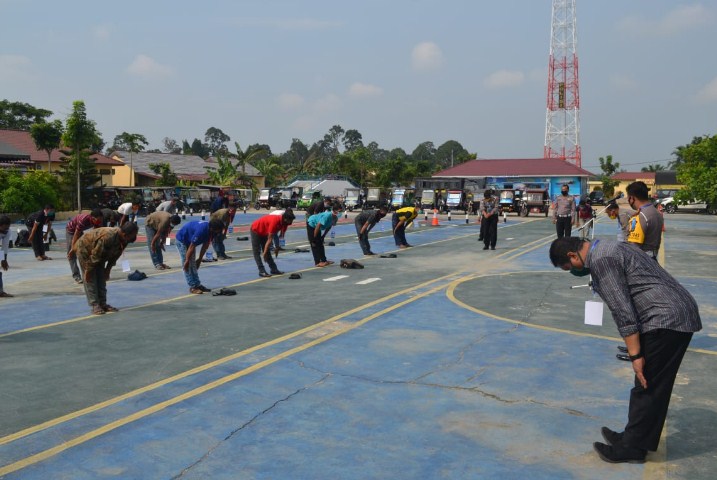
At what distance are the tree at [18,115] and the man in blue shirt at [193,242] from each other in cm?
8206

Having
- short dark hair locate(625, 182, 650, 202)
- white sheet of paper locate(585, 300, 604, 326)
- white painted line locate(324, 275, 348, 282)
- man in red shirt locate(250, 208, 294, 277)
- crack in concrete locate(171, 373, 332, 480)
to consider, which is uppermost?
short dark hair locate(625, 182, 650, 202)

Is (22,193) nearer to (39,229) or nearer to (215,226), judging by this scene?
(39,229)

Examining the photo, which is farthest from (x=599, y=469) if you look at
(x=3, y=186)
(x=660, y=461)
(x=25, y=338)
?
(x=3, y=186)

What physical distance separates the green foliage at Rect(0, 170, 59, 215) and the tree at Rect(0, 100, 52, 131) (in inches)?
2087

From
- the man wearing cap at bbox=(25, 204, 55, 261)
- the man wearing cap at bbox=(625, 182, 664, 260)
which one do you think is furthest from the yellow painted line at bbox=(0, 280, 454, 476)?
the man wearing cap at bbox=(25, 204, 55, 261)

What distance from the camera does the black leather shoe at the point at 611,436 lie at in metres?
4.86

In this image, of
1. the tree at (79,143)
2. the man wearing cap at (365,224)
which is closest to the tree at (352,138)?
the tree at (79,143)

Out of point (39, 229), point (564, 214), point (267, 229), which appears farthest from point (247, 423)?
point (564, 214)

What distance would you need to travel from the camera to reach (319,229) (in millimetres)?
15859

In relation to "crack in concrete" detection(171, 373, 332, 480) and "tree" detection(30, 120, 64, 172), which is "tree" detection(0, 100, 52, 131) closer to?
"tree" detection(30, 120, 64, 172)

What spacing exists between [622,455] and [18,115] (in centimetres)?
9631

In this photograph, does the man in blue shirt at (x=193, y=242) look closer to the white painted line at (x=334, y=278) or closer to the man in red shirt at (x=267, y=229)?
the man in red shirt at (x=267, y=229)

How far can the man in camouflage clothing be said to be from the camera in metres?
9.73

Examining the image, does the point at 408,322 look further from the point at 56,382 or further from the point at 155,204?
the point at 155,204
